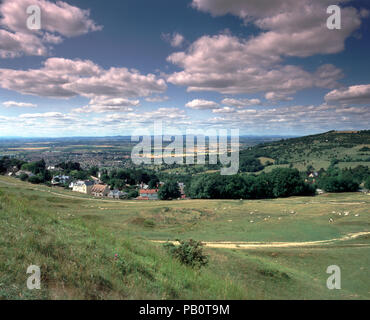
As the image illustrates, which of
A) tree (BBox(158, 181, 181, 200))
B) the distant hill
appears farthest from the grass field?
the distant hill

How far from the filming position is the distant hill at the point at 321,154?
144000 mm

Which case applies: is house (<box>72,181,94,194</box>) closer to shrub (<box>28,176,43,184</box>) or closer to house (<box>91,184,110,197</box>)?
house (<box>91,184,110,197</box>)

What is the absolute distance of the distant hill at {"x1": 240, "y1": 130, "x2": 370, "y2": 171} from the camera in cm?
14400

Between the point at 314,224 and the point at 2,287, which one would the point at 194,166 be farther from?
the point at 2,287

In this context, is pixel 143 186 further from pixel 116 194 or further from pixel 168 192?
pixel 168 192

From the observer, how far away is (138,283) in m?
6.98

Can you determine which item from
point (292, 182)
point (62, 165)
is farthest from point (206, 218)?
point (62, 165)

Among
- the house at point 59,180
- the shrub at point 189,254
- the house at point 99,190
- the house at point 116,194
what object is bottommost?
the house at point 116,194

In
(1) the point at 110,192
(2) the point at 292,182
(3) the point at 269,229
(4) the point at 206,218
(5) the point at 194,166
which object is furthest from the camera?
(5) the point at 194,166

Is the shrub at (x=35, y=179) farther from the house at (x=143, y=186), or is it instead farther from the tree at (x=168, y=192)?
the house at (x=143, y=186)

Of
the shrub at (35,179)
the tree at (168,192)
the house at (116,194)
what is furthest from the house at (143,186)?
the shrub at (35,179)

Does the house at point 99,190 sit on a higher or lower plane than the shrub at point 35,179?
lower
